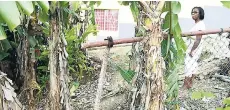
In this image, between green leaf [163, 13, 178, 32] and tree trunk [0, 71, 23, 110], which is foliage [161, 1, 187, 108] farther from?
tree trunk [0, 71, 23, 110]

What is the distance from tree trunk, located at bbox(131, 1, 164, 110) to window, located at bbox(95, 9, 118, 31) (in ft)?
9.36

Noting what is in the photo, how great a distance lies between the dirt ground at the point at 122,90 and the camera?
9.57ft

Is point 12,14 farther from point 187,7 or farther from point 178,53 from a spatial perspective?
point 187,7

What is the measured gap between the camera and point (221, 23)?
484 cm

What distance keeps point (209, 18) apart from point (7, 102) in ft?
12.5

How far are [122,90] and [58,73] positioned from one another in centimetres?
138

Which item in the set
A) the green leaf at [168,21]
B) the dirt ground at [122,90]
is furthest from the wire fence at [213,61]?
the green leaf at [168,21]

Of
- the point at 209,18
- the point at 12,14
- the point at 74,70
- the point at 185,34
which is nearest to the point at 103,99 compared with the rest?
the point at 74,70

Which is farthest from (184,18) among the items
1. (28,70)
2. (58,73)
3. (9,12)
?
(9,12)

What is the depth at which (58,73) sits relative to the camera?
5.35 ft

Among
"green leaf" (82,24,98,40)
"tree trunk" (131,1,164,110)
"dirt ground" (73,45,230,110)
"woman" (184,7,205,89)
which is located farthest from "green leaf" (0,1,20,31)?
"woman" (184,7,205,89)

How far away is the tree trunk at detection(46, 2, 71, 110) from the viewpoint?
1607 mm

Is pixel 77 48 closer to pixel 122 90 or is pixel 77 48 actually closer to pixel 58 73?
pixel 122 90

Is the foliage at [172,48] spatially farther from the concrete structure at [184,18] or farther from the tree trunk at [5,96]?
the concrete structure at [184,18]
